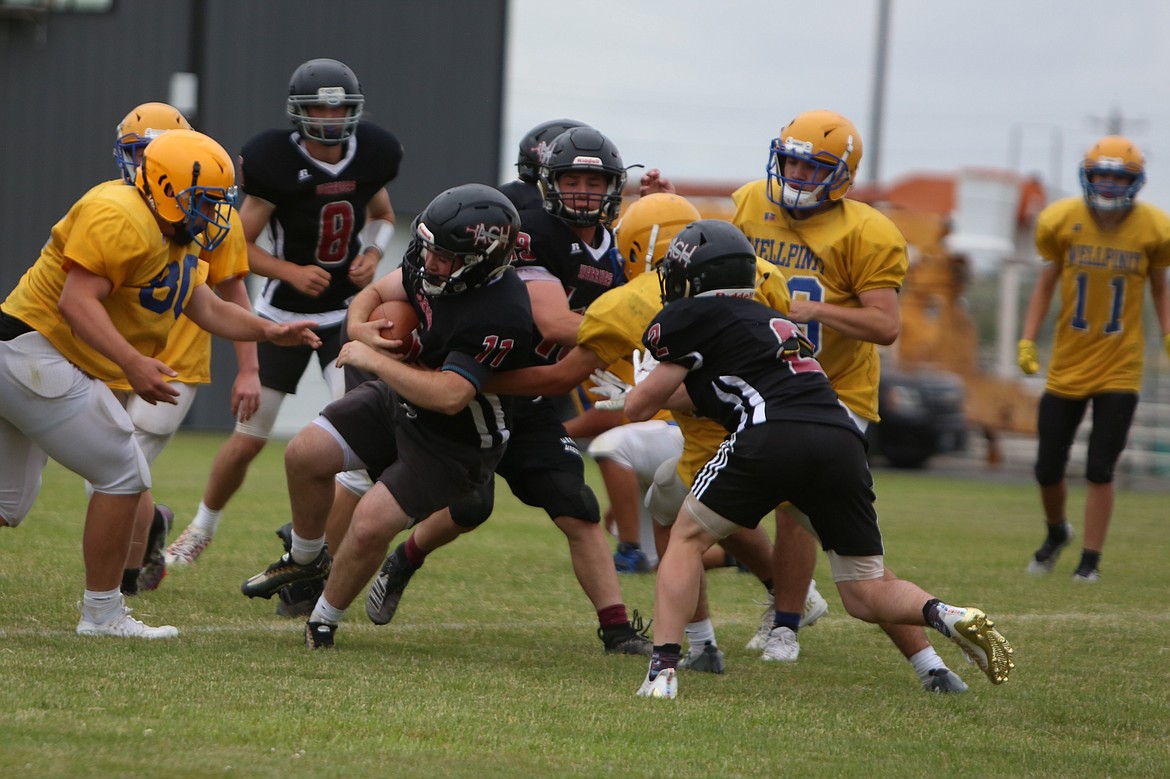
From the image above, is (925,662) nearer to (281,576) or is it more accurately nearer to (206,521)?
(281,576)

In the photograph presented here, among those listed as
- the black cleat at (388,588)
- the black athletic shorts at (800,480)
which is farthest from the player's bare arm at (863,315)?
the black cleat at (388,588)

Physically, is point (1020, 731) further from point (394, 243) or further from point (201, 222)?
point (394, 243)

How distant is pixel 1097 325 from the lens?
8.21 m

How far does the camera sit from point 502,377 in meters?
4.95

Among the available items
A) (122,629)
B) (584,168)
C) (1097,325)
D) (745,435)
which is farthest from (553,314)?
(1097,325)

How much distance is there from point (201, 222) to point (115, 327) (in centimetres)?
46

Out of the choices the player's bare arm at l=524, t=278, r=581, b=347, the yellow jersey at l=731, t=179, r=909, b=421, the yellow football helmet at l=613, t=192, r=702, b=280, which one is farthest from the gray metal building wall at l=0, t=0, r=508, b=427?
the player's bare arm at l=524, t=278, r=581, b=347

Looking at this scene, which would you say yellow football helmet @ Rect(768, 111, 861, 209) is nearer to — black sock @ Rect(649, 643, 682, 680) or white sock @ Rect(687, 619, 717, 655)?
white sock @ Rect(687, 619, 717, 655)

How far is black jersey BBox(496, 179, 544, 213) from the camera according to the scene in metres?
6.30

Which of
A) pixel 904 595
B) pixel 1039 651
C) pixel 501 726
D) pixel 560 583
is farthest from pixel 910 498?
pixel 501 726

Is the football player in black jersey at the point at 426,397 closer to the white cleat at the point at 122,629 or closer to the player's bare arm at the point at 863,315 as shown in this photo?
the white cleat at the point at 122,629

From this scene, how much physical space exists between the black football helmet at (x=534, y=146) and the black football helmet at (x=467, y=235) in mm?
1793

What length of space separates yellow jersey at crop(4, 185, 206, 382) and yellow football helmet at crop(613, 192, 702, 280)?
5.20 feet

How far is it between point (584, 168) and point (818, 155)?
3.03 ft
